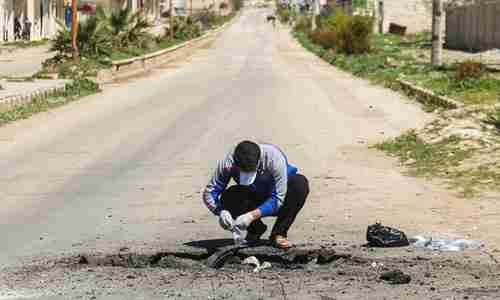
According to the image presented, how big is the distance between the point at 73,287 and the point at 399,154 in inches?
329

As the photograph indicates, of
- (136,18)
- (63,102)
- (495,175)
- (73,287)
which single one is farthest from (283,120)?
(136,18)

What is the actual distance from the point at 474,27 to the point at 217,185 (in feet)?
135

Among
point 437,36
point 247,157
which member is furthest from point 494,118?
point 437,36

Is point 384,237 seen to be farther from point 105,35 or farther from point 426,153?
point 105,35

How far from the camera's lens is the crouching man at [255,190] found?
7.14 meters

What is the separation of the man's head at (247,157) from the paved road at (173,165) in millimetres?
1321

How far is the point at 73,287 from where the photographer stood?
6660 mm

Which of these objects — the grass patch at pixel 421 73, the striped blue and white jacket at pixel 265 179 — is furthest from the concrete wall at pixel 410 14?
the striped blue and white jacket at pixel 265 179

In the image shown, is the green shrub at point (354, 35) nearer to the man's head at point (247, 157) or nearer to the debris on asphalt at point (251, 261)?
the debris on asphalt at point (251, 261)

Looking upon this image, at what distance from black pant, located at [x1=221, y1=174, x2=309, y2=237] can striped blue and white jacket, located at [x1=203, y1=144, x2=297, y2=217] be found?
8cm

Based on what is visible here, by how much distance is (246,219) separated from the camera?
23.9 feet

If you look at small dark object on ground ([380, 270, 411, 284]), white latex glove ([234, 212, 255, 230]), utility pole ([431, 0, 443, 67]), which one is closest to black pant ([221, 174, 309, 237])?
white latex glove ([234, 212, 255, 230])

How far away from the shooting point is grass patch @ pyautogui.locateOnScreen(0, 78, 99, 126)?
19312 millimetres

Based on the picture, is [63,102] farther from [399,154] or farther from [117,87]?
[399,154]
